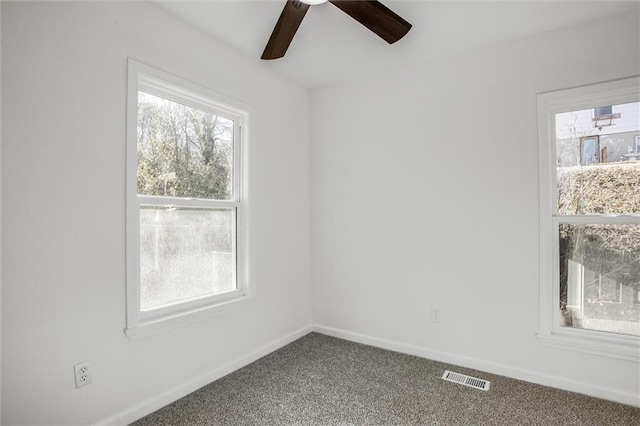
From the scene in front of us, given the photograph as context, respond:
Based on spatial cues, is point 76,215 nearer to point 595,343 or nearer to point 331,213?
point 331,213

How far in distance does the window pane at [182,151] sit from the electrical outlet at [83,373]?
3.21ft

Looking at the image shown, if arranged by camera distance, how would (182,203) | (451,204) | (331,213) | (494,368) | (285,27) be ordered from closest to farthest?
(285,27) < (182,203) < (494,368) < (451,204) < (331,213)

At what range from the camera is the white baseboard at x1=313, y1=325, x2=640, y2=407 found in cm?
217

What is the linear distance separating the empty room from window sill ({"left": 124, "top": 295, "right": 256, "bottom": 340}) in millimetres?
14

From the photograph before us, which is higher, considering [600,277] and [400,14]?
[400,14]

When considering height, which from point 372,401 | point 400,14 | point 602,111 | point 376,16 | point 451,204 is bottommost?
point 372,401

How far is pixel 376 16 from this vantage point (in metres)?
1.87

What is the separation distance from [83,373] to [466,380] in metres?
2.37

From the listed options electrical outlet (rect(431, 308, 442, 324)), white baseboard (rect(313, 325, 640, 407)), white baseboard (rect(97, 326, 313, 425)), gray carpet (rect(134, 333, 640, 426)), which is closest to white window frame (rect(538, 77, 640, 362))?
white baseboard (rect(313, 325, 640, 407))

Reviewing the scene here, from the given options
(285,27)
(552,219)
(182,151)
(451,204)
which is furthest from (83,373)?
(552,219)

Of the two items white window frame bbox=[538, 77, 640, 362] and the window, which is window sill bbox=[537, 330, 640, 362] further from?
the window

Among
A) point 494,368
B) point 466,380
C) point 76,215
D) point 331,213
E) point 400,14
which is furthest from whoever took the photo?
point 331,213

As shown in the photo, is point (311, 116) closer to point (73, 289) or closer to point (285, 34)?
point (285, 34)

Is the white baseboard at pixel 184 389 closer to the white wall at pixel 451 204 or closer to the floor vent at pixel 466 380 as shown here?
the white wall at pixel 451 204
